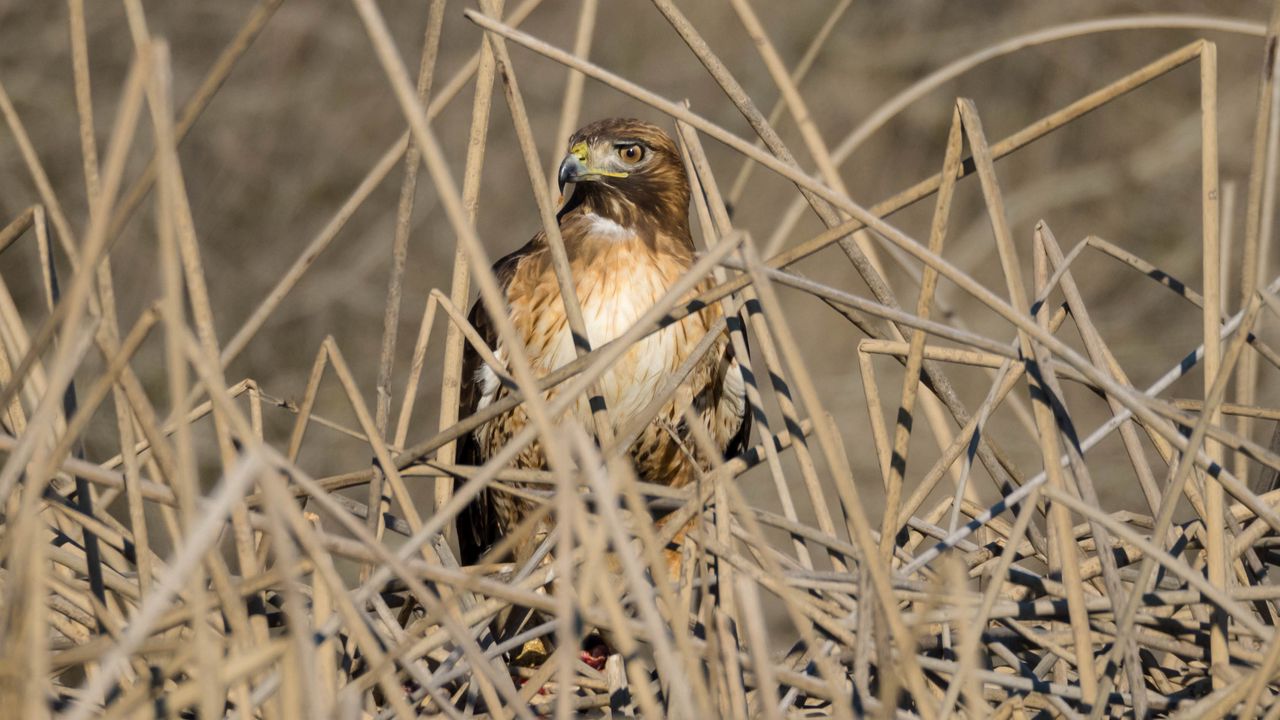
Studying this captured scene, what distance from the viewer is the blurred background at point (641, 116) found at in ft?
23.4

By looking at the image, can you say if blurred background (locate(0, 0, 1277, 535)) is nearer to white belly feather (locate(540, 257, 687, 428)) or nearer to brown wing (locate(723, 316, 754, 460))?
brown wing (locate(723, 316, 754, 460))

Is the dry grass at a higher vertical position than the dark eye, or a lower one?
lower

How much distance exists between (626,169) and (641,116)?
512 cm

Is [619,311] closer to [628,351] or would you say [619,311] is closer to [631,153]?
[628,351]

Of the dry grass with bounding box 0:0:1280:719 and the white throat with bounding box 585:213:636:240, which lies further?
the white throat with bounding box 585:213:636:240

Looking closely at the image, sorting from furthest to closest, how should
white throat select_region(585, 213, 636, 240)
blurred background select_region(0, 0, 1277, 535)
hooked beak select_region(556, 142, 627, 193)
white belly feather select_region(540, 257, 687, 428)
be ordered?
blurred background select_region(0, 0, 1277, 535)
white throat select_region(585, 213, 636, 240)
white belly feather select_region(540, 257, 687, 428)
hooked beak select_region(556, 142, 627, 193)

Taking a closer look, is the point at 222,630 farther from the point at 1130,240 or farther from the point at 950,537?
the point at 1130,240

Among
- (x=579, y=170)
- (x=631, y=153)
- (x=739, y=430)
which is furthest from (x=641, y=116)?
(x=579, y=170)

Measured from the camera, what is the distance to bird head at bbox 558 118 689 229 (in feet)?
12.8

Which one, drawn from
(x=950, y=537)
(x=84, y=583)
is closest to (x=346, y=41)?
(x=84, y=583)

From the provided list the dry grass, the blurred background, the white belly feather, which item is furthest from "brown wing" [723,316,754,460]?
the blurred background

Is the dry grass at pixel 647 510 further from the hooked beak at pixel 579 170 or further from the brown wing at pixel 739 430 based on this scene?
the brown wing at pixel 739 430

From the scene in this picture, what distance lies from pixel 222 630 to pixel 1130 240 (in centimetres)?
842

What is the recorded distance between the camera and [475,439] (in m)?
4.11
